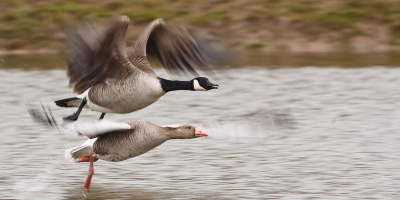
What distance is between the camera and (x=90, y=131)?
9117 millimetres

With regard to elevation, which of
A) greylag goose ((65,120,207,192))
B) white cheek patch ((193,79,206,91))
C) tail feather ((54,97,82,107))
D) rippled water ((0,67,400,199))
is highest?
white cheek patch ((193,79,206,91))

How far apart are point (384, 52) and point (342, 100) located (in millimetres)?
5418

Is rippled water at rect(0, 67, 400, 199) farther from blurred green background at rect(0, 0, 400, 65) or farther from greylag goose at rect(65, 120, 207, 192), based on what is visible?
blurred green background at rect(0, 0, 400, 65)

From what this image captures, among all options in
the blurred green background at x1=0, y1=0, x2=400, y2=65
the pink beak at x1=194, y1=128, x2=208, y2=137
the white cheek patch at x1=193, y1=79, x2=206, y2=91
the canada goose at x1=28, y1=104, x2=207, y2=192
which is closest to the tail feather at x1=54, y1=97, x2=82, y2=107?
the canada goose at x1=28, y1=104, x2=207, y2=192

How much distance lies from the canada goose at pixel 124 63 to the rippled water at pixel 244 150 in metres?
0.72

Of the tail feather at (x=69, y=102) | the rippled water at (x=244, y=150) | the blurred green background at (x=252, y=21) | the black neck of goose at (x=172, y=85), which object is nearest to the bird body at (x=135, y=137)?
the rippled water at (x=244, y=150)

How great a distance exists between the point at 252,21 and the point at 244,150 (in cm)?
1033

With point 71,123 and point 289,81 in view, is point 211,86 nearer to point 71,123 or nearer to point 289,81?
point 71,123

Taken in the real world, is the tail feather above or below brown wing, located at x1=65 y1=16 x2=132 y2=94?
below

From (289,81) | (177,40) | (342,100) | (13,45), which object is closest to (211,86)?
(177,40)

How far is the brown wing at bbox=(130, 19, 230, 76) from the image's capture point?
34.7 ft

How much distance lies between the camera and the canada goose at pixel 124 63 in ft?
33.7

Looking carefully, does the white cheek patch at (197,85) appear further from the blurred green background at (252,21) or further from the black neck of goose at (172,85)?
the blurred green background at (252,21)

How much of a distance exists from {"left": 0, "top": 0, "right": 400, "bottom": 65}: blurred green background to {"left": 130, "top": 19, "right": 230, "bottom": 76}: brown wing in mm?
9692
